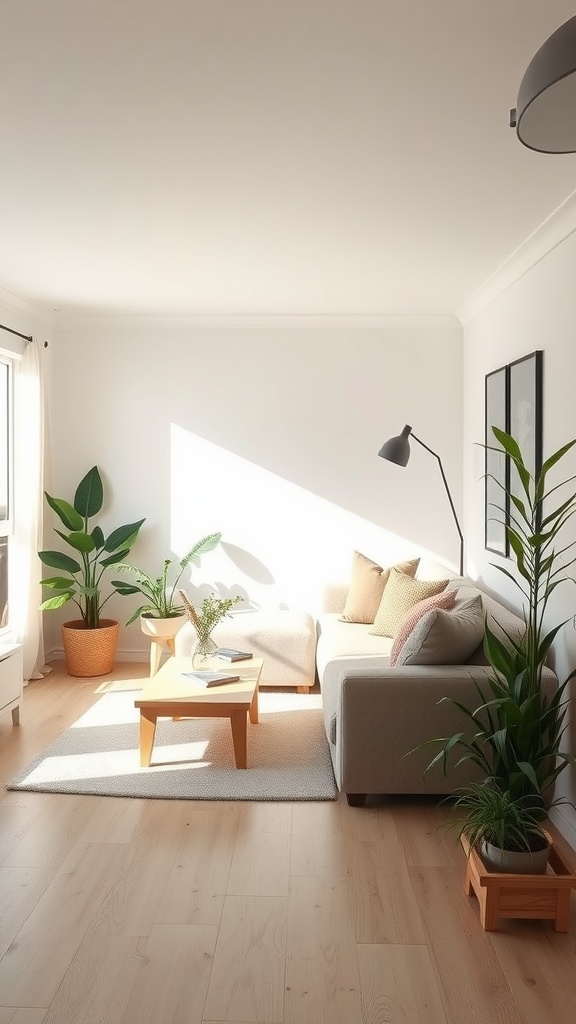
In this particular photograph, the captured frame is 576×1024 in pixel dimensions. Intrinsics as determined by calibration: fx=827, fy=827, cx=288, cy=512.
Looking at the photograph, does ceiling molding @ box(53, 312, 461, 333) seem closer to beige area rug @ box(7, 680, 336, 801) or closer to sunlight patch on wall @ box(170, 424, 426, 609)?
sunlight patch on wall @ box(170, 424, 426, 609)

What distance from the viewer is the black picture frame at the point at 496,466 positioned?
4547mm

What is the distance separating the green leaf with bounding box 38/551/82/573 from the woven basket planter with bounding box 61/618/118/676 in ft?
1.41

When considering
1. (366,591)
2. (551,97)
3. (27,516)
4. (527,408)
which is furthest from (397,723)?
(27,516)

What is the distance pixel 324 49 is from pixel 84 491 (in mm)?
4223

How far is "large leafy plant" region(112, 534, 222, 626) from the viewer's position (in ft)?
19.2

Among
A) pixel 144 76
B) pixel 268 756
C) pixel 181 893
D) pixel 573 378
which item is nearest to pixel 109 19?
pixel 144 76

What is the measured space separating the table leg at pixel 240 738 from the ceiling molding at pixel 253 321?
127 inches

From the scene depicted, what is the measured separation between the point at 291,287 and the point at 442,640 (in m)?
2.67

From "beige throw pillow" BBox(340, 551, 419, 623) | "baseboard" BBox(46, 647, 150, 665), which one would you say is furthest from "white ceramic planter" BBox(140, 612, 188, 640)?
"beige throw pillow" BBox(340, 551, 419, 623)

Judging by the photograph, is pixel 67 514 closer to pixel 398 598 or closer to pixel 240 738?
pixel 398 598

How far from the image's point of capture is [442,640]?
3434mm

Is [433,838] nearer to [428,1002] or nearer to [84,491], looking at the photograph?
[428,1002]

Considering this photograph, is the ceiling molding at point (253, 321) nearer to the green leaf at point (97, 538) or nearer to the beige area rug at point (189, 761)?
the green leaf at point (97, 538)

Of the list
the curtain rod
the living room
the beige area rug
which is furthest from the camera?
the curtain rod
